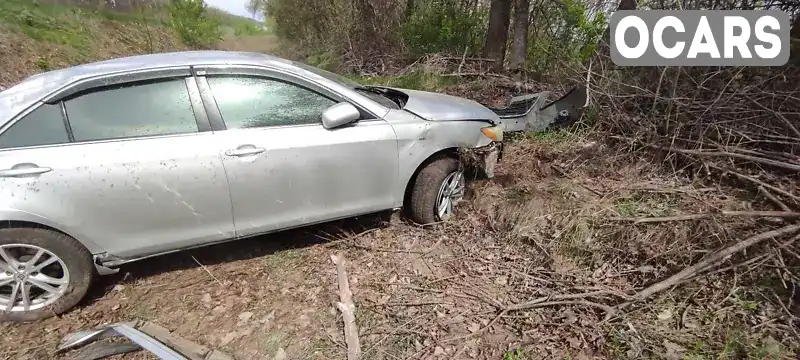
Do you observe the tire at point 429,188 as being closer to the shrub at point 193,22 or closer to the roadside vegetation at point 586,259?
the roadside vegetation at point 586,259

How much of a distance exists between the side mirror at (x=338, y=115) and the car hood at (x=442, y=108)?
573 millimetres

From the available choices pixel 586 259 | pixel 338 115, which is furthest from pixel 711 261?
pixel 338 115

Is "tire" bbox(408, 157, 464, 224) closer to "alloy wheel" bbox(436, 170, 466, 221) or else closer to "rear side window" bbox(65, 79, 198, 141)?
"alloy wheel" bbox(436, 170, 466, 221)

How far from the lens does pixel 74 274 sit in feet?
8.71

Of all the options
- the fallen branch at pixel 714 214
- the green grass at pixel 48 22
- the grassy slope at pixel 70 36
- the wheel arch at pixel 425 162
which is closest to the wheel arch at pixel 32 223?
the wheel arch at pixel 425 162

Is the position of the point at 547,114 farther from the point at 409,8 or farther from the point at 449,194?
the point at 409,8

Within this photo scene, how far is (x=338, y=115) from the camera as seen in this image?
2850 mm

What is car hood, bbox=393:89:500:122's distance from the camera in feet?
11.0

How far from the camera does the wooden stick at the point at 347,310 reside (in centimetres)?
242

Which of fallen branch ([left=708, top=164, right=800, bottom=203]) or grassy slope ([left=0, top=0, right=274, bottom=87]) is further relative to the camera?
grassy slope ([left=0, top=0, right=274, bottom=87])

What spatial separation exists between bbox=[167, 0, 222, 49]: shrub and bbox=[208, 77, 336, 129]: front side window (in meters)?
16.7

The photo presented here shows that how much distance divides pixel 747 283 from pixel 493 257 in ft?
5.08

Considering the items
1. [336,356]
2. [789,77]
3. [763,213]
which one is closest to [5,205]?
[336,356]

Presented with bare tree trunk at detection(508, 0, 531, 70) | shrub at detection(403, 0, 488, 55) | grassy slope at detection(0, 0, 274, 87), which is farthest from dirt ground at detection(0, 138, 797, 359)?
grassy slope at detection(0, 0, 274, 87)
